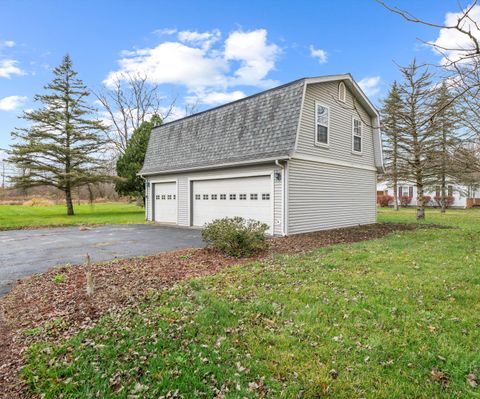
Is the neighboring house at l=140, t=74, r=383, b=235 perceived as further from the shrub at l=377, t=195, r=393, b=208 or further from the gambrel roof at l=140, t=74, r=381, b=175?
the shrub at l=377, t=195, r=393, b=208

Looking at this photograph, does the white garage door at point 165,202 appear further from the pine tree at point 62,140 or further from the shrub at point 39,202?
the shrub at point 39,202

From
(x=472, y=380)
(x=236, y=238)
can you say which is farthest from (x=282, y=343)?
(x=236, y=238)

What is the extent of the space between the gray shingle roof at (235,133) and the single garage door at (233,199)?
0.98 meters

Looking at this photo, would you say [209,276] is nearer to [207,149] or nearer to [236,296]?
[236,296]

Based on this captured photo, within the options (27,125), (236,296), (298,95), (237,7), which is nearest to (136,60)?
(27,125)

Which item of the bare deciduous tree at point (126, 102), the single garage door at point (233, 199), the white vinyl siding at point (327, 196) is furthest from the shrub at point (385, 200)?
the single garage door at point (233, 199)

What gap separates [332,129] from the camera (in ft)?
41.9

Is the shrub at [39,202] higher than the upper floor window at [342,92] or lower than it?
lower

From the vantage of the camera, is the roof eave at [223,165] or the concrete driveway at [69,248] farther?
the roof eave at [223,165]

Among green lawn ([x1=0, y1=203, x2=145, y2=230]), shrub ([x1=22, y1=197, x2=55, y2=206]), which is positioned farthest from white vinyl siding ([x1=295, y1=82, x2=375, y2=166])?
shrub ([x1=22, y1=197, x2=55, y2=206])

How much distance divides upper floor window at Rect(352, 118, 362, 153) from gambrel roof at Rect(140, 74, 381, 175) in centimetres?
86

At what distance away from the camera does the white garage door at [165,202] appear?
16.0 meters

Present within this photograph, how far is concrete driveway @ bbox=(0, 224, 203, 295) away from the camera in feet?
23.1

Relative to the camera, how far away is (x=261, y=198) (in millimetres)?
11828
